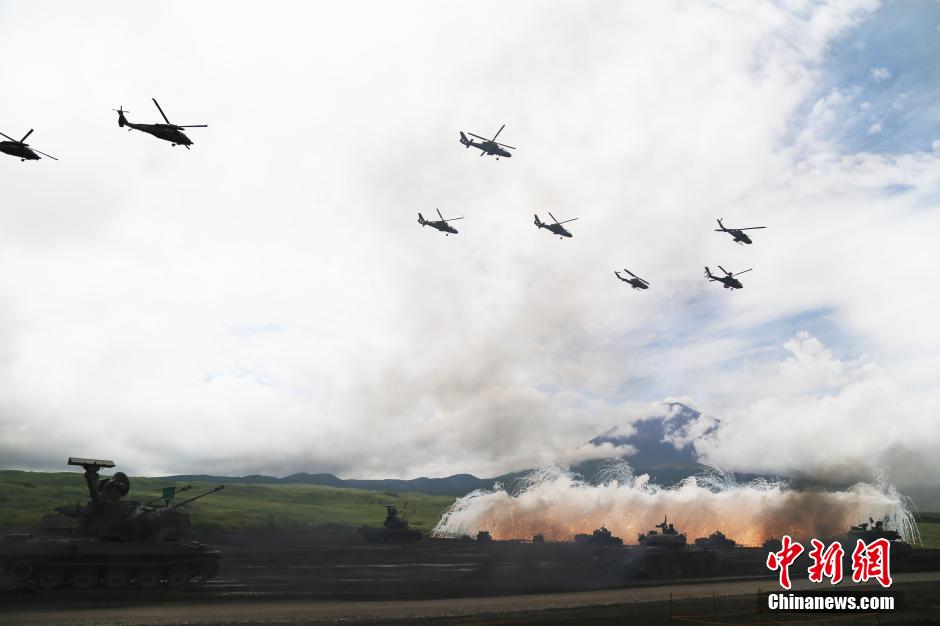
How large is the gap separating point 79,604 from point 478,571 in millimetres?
23697

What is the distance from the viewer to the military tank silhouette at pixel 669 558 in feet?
140

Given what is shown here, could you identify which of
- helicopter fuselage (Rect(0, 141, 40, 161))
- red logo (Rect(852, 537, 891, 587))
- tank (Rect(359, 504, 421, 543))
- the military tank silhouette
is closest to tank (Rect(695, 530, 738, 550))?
red logo (Rect(852, 537, 891, 587))

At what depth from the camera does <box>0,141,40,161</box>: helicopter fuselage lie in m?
25.1

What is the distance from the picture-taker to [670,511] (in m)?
99.9

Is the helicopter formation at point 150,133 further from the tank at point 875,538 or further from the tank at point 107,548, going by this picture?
the tank at point 875,538

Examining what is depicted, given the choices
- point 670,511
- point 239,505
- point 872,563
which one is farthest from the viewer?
point 239,505

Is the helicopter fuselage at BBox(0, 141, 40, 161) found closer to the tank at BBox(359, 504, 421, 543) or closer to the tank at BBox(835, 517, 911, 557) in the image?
the tank at BBox(359, 504, 421, 543)

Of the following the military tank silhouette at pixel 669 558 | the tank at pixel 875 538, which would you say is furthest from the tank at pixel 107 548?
the tank at pixel 875 538

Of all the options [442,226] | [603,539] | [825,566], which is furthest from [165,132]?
[603,539]

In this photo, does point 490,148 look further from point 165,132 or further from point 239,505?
point 239,505

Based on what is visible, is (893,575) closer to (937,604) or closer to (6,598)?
(937,604)

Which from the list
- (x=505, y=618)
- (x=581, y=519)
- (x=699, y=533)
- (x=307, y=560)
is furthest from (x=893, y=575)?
(x=581, y=519)

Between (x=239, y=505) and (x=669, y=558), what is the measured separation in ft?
432

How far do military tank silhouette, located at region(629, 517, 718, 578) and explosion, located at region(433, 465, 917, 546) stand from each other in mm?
35376
